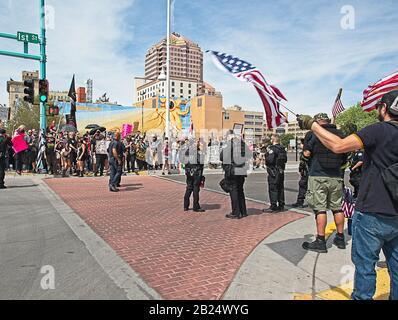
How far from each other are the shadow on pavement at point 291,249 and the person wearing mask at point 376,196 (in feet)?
5.59

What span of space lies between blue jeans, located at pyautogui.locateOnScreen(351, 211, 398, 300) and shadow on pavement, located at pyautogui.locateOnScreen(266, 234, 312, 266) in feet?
5.48

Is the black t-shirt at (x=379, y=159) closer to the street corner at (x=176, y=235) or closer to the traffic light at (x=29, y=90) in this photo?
the street corner at (x=176, y=235)

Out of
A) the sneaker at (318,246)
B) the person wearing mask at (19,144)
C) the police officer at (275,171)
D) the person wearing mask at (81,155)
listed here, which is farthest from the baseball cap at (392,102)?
the person wearing mask at (19,144)

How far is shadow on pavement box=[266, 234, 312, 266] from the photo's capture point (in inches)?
187

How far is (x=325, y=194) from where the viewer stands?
509 cm

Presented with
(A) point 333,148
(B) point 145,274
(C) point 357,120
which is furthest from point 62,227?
(C) point 357,120

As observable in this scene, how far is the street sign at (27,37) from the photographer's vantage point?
1528 centimetres

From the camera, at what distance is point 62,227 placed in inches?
254

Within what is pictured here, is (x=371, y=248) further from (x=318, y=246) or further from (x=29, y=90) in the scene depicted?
(x=29, y=90)

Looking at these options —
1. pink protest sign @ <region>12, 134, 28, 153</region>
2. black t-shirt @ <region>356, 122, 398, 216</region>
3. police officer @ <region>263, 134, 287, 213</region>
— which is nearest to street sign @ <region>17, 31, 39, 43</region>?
pink protest sign @ <region>12, 134, 28, 153</region>

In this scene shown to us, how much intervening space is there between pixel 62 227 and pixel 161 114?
36.6 meters

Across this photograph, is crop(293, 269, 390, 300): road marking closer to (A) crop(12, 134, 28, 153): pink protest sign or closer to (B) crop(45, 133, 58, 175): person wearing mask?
(B) crop(45, 133, 58, 175): person wearing mask

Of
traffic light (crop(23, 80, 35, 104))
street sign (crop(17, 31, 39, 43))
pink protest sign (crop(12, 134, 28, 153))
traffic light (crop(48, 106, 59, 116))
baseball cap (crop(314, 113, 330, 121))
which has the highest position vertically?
street sign (crop(17, 31, 39, 43))

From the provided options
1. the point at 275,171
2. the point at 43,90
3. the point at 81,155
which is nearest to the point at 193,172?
the point at 275,171
